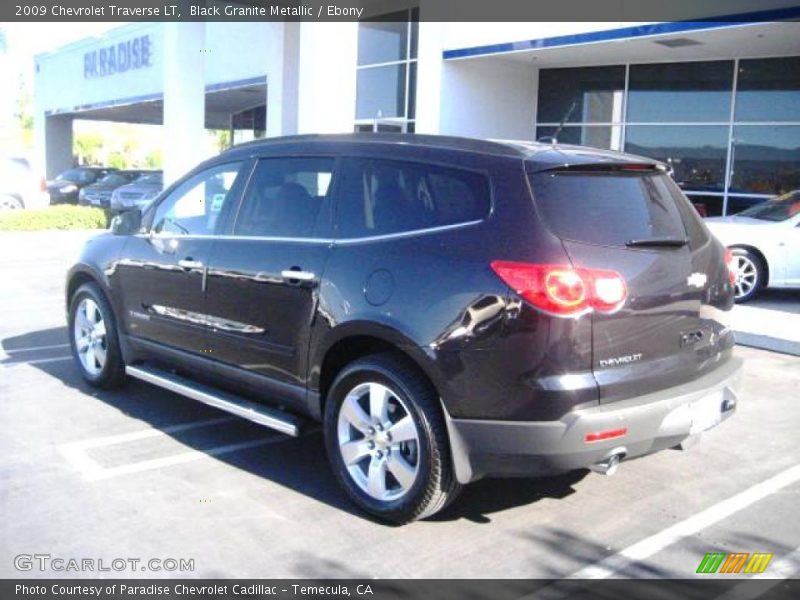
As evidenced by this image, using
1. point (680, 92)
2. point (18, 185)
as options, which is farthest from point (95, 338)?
point (18, 185)

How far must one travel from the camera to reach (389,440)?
13.1 ft

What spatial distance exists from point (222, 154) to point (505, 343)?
2.68 metres

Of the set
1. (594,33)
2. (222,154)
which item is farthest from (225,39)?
(222,154)

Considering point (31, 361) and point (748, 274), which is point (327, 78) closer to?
point (748, 274)

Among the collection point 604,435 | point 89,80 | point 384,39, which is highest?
point 89,80

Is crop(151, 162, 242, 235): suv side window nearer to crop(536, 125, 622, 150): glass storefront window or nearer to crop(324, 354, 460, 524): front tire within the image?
crop(324, 354, 460, 524): front tire

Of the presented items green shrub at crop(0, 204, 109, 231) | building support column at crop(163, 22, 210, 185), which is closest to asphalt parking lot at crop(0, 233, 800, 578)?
building support column at crop(163, 22, 210, 185)

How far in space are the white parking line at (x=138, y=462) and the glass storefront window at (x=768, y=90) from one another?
37.3ft

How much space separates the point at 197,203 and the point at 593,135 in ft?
39.5

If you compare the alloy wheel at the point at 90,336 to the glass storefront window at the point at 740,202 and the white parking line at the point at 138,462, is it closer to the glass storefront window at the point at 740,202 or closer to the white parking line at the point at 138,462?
the white parking line at the point at 138,462

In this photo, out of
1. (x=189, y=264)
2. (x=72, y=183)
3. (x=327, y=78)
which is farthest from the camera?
(x=72, y=183)

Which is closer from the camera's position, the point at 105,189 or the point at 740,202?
the point at 740,202

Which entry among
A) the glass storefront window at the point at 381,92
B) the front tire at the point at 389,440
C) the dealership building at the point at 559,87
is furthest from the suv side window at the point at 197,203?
the glass storefront window at the point at 381,92

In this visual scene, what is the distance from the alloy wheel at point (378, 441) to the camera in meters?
3.94
